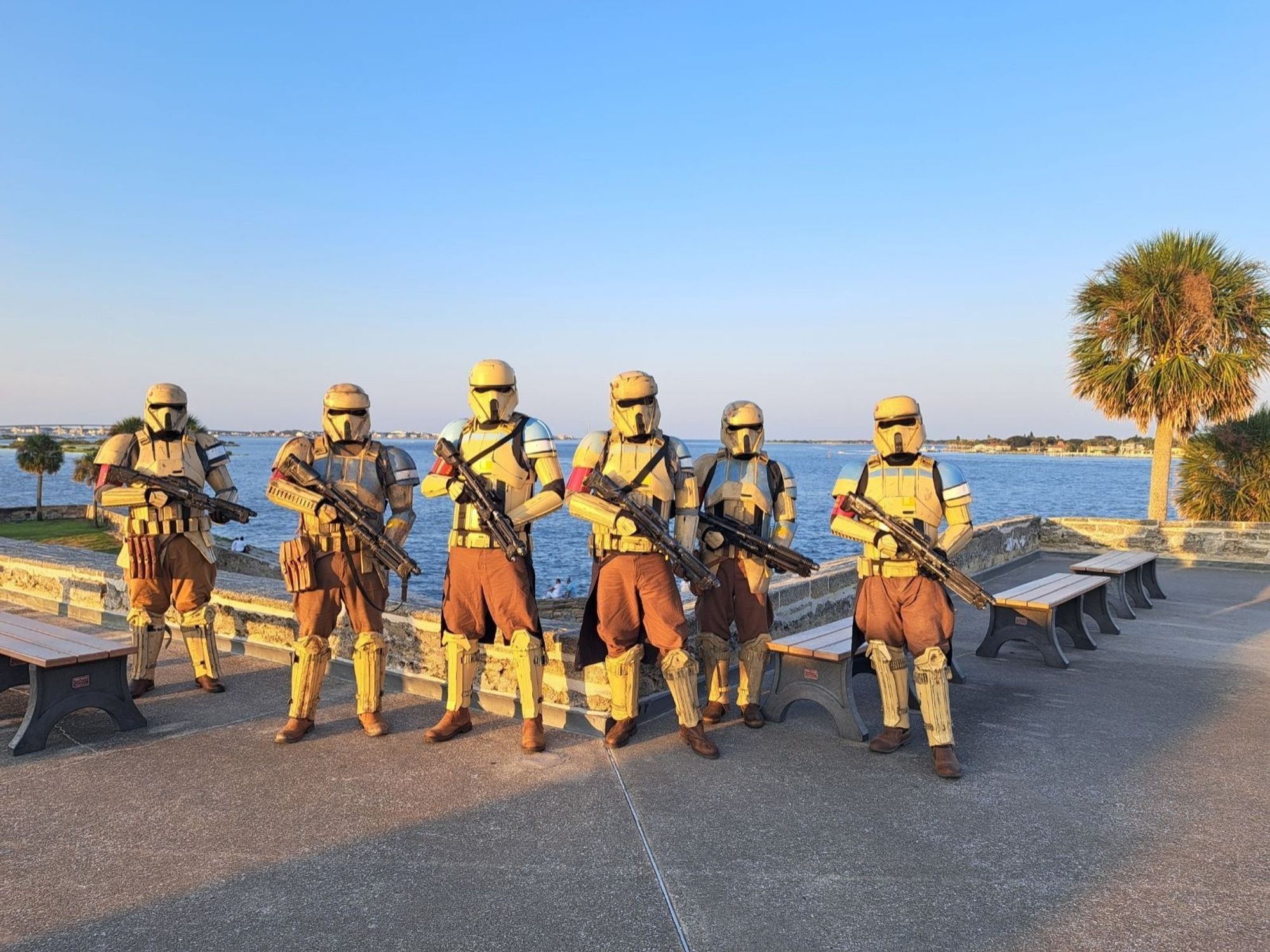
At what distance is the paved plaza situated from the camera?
293cm

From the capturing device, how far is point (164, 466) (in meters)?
5.80

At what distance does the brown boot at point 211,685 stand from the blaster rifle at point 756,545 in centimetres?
383

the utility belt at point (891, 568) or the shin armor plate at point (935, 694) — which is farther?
the utility belt at point (891, 568)

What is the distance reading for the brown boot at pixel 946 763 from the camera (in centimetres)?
437

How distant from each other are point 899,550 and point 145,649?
5.45 metres

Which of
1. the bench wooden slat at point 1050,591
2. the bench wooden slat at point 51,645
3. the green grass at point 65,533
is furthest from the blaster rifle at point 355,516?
the green grass at point 65,533

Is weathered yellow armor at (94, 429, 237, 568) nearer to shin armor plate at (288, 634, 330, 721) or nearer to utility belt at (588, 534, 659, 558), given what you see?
shin armor plate at (288, 634, 330, 721)

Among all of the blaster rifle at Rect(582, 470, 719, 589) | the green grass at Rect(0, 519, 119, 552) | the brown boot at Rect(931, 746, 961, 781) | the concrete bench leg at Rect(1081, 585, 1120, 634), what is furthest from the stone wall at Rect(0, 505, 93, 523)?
the brown boot at Rect(931, 746, 961, 781)

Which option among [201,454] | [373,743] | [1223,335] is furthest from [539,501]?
[1223,335]

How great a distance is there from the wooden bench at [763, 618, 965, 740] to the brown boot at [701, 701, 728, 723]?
0.99ft

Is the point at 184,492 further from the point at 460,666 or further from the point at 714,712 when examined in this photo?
the point at 714,712

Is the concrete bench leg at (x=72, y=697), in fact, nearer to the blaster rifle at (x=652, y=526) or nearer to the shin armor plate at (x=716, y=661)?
the blaster rifle at (x=652, y=526)

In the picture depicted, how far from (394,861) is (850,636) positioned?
10.6 ft

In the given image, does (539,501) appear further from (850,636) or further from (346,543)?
(850,636)
